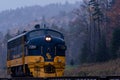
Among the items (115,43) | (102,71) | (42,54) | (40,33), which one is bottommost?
(102,71)

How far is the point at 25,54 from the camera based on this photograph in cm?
2864

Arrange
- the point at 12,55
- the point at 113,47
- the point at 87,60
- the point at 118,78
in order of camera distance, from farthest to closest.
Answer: the point at 87,60 → the point at 113,47 → the point at 12,55 → the point at 118,78

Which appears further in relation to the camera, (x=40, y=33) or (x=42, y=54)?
(x=40, y=33)

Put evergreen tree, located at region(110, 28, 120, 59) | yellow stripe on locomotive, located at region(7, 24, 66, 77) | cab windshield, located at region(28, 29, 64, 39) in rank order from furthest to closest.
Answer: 1. evergreen tree, located at region(110, 28, 120, 59)
2. cab windshield, located at region(28, 29, 64, 39)
3. yellow stripe on locomotive, located at region(7, 24, 66, 77)

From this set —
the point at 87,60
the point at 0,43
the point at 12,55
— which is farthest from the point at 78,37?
the point at 12,55

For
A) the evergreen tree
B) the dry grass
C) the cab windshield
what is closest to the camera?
the cab windshield

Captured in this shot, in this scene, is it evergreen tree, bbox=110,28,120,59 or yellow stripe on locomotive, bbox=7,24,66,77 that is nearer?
yellow stripe on locomotive, bbox=7,24,66,77

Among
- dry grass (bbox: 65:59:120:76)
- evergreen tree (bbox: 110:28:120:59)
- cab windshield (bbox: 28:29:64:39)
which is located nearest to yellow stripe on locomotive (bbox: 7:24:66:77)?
cab windshield (bbox: 28:29:64:39)

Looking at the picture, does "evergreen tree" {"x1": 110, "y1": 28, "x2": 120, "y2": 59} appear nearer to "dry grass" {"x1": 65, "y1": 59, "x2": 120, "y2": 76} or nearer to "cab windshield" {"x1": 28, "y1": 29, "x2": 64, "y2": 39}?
"dry grass" {"x1": 65, "y1": 59, "x2": 120, "y2": 76}

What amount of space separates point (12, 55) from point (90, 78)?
18857mm

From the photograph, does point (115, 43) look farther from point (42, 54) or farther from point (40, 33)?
point (42, 54)

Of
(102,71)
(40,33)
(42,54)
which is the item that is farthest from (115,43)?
(42,54)

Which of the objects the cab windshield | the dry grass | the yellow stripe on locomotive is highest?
the cab windshield

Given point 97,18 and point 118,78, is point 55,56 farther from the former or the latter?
point 97,18
